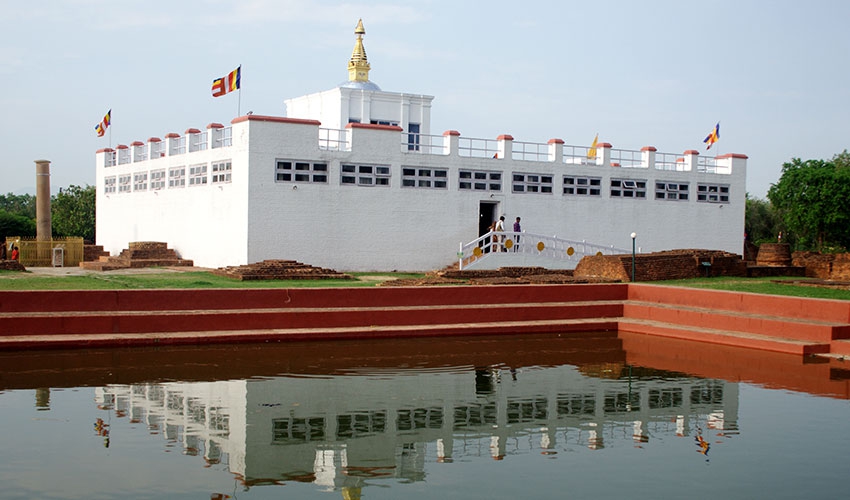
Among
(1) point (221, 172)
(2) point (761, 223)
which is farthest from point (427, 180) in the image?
(2) point (761, 223)

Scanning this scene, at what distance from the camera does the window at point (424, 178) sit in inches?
1149

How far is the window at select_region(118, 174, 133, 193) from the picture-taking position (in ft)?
119

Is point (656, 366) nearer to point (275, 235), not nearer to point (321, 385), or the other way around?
point (321, 385)

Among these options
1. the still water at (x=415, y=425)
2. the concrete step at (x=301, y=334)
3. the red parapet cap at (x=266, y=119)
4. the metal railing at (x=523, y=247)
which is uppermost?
the red parapet cap at (x=266, y=119)

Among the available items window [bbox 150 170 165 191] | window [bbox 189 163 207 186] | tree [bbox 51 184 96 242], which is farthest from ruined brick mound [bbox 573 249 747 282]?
tree [bbox 51 184 96 242]

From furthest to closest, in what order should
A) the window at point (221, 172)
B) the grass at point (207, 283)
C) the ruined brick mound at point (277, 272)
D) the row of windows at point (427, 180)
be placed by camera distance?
1. the window at point (221, 172)
2. the row of windows at point (427, 180)
3. the ruined brick mound at point (277, 272)
4. the grass at point (207, 283)

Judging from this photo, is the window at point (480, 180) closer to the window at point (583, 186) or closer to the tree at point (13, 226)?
the window at point (583, 186)

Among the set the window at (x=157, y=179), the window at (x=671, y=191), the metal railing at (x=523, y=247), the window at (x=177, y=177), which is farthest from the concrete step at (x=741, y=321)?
the window at (x=157, y=179)

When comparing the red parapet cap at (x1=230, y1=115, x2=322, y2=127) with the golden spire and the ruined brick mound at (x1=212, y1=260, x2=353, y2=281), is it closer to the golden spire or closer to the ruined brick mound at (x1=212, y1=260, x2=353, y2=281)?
the ruined brick mound at (x1=212, y1=260, x2=353, y2=281)

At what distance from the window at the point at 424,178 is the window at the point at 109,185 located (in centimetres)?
1525

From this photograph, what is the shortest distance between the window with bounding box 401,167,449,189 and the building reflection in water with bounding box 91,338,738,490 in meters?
14.9

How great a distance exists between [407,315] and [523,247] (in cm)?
1123

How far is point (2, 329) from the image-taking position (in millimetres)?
15930

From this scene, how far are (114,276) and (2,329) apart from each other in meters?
7.89
